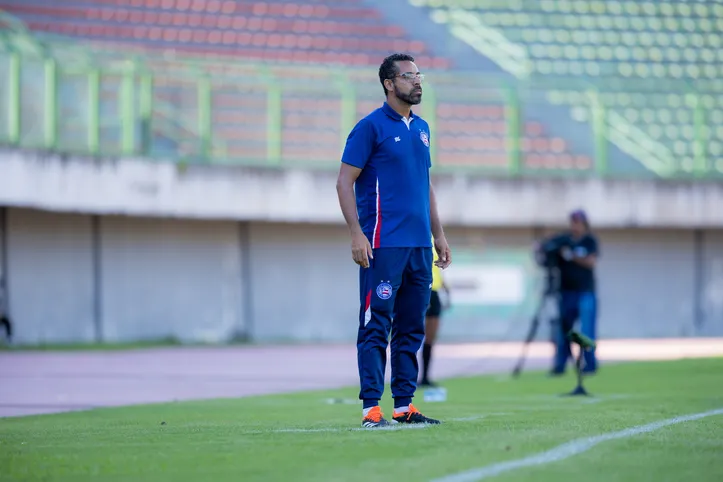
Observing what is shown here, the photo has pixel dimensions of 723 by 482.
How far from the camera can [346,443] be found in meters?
6.22

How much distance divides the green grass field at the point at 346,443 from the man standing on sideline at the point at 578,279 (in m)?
5.08

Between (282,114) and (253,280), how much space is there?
10.9ft

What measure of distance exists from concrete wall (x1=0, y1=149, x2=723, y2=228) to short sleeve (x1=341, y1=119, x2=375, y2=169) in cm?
1236

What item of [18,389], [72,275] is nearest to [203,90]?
[72,275]

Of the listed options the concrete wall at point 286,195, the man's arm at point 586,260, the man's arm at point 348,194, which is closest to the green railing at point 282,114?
the concrete wall at point 286,195

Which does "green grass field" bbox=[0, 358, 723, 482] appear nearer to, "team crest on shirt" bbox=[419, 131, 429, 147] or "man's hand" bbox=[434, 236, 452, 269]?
"man's hand" bbox=[434, 236, 452, 269]

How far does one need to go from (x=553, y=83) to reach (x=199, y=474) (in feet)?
60.6

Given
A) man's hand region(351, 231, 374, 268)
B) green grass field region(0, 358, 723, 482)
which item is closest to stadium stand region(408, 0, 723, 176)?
green grass field region(0, 358, 723, 482)

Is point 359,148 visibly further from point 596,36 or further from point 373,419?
point 596,36

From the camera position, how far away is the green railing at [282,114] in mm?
19141

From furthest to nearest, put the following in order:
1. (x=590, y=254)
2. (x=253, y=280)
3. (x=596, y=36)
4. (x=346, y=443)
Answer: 1. (x=596, y=36)
2. (x=253, y=280)
3. (x=590, y=254)
4. (x=346, y=443)

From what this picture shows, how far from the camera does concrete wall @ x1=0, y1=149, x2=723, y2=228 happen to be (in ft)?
64.5

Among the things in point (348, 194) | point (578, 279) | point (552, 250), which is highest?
point (348, 194)

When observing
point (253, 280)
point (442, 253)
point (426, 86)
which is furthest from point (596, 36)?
point (442, 253)
